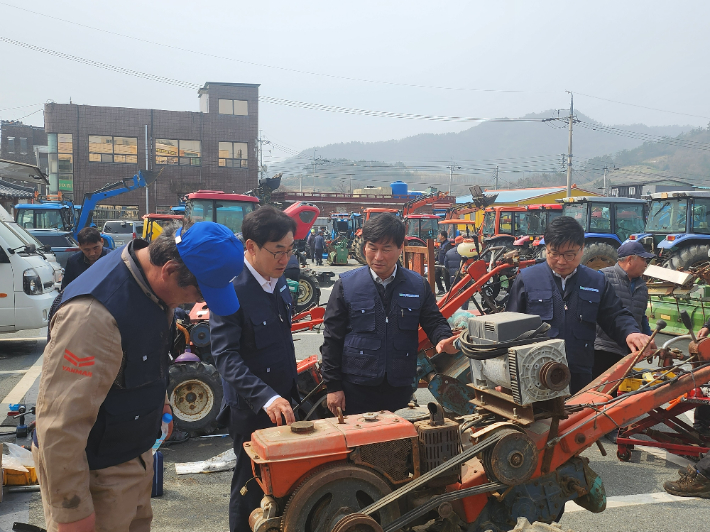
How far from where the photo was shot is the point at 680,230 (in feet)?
41.9

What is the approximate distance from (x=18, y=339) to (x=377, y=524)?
871cm

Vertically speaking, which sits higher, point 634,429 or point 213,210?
point 213,210

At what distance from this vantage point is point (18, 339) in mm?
8906

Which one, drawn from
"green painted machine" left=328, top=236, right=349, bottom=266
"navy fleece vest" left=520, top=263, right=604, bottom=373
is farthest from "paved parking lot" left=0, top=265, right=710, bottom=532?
"green painted machine" left=328, top=236, right=349, bottom=266

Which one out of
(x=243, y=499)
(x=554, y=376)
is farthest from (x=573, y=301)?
(x=243, y=499)

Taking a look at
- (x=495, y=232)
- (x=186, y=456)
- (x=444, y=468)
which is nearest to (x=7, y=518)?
(x=186, y=456)

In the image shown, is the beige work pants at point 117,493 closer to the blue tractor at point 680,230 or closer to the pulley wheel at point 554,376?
the pulley wheel at point 554,376

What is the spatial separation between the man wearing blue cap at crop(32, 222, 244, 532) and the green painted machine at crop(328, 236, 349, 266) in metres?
21.6

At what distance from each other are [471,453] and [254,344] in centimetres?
113

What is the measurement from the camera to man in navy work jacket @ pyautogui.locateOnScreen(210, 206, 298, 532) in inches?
104

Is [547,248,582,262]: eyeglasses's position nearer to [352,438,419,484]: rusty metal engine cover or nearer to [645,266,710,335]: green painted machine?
[352,438,419,484]: rusty metal engine cover

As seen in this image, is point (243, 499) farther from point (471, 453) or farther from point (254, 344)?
point (471, 453)

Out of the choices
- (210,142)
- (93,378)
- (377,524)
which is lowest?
(377,524)

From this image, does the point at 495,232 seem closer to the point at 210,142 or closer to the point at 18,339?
the point at 18,339
